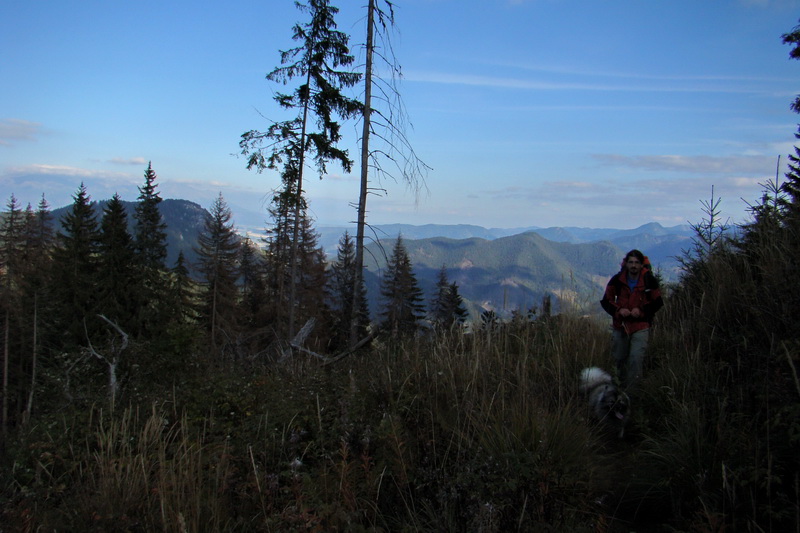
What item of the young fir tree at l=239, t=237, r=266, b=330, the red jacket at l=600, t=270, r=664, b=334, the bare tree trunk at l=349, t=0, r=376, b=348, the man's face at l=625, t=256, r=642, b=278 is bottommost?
the young fir tree at l=239, t=237, r=266, b=330

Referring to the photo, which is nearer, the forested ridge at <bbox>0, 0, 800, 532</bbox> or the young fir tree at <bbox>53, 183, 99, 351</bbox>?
the forested ridge at <bbox>0, 0, 800, 532</bbox>

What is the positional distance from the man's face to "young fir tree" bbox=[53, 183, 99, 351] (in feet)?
105

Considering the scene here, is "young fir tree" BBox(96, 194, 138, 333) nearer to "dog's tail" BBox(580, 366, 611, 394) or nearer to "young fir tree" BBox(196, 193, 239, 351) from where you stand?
"young fir tree" BBox(196, 193, 239, 351)

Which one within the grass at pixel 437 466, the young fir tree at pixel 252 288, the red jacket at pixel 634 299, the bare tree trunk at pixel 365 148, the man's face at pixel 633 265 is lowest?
the young fir tree at pixel 252 288

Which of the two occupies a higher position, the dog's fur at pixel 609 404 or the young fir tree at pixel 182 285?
the dog's fur at pixel 609 404

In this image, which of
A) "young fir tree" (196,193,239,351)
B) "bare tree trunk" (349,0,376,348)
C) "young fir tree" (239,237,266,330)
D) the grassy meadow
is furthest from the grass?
"young fir tree" (239,237,266,330)

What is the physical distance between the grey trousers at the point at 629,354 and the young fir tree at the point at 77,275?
104 ft

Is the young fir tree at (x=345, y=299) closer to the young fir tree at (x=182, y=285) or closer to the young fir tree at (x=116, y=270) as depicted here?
the young fir tree at (x=182, y=285)

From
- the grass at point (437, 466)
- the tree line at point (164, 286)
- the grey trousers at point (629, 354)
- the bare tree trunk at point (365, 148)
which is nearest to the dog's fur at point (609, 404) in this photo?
the grass at point (437, 466)

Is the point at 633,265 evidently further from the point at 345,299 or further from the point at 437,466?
the point at 345,299

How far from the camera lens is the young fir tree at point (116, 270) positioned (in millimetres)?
29703

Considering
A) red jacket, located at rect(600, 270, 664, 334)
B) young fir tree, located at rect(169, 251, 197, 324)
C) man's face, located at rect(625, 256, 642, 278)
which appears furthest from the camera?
young fir tree, located at rect(169, 251, 197, 324)

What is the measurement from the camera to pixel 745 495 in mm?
2143

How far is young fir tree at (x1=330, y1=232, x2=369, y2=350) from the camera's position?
2037 centimetres
